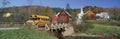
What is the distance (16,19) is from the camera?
23.4m

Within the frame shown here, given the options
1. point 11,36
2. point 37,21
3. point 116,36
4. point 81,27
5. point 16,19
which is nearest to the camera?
point 11,36

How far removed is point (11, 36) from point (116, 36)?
18.5 metres

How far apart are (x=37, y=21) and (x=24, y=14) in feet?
9.64

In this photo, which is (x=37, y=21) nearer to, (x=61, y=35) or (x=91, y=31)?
(x=61, y=35)

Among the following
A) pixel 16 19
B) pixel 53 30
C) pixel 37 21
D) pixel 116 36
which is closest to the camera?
pixel 53 30

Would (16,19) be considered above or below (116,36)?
above

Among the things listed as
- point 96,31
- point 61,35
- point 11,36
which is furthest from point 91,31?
point 11,36

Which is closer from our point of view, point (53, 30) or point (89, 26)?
point (53, 30)

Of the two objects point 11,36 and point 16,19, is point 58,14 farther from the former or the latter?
point 11,36

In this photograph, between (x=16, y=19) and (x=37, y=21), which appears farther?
(x=16, y=19)

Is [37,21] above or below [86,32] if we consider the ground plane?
above

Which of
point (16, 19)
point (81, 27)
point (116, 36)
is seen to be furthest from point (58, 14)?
point (16, 19)

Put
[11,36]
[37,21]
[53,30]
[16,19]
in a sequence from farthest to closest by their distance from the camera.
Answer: [16,19] → [37,21] → [53,30] → [11,36]

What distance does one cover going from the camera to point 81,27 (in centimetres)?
3062
